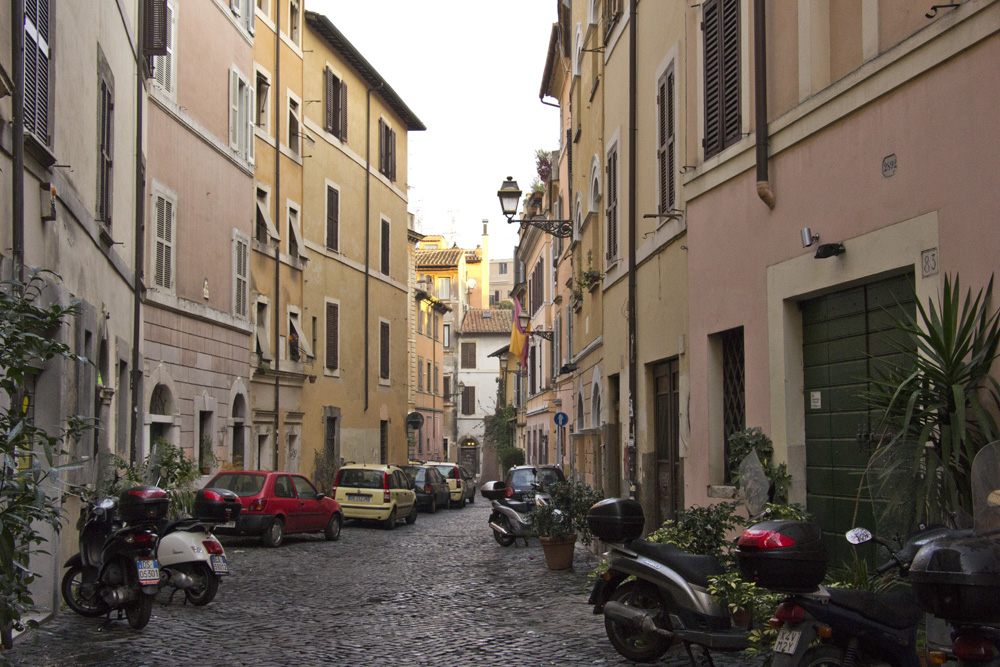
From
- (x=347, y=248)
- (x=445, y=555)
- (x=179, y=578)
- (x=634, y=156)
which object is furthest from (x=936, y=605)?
(x=347, y=248)

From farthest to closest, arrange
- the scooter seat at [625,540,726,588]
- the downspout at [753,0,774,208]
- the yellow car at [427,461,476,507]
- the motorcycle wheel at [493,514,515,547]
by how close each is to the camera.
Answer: the yellow car at [427,461,476,507]
the motorcycle wheel at [493,514,515,547]
the downspout at [753,0,774,208]
the scooter seat at [625,540,726,588]

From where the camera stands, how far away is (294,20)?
29531mm

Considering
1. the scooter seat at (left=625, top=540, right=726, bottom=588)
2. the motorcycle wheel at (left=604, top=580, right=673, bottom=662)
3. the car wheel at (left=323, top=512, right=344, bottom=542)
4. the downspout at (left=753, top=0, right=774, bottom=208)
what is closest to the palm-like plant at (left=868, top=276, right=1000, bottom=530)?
the scooter seat at (left=625, top=540, right=726, bottom=588)

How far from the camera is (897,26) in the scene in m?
7.38

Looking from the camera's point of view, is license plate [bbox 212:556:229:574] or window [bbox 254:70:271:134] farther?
window [bbox 254:70:271:134]

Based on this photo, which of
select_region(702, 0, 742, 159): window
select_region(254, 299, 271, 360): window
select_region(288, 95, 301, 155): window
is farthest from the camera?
select_region(288, 95, 301, 155): window

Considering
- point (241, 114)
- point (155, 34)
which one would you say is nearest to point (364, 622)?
point (155, 34)

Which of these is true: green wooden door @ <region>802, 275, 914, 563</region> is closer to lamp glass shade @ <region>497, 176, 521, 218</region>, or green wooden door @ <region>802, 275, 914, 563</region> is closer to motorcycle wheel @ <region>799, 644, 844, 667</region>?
motorcycle wheel @ <region>799, 644, 844, 667</region>

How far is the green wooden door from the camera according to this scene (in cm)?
763

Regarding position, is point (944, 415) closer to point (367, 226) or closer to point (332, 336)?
→ point (332, 336)

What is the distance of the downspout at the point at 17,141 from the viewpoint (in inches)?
349

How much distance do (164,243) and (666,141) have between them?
10557 millimetres

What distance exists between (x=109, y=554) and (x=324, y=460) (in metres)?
20.9

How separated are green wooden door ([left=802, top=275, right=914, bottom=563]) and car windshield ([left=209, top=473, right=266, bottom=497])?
1203 centimetres
